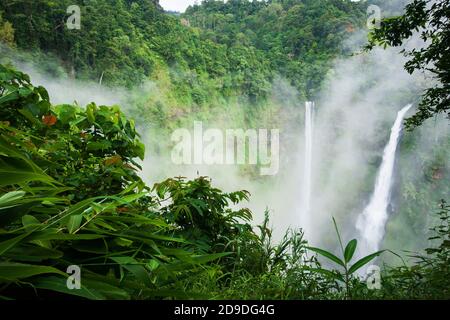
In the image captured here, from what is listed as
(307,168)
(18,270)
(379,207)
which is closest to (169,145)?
(307,168)

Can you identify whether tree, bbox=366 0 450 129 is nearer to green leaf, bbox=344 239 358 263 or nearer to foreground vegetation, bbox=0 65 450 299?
foreground vegetation, bbox=0 65 450 299

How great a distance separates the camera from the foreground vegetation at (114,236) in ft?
1.88

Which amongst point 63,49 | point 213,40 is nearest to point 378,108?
point 213,40

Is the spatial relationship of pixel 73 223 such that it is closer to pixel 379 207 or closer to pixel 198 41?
pixel 379 207

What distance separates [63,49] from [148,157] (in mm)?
9190

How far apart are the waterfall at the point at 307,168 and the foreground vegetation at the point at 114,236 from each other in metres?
24.9

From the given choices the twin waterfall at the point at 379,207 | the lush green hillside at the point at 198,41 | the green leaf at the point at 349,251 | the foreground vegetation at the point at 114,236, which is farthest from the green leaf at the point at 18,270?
the lush green hillside at the point at 198,41

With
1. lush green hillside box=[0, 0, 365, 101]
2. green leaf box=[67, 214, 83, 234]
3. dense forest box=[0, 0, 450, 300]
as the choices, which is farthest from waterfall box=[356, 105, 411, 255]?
green leaf box=[67, 214, 83, 234]

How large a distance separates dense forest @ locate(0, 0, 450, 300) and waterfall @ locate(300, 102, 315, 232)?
1456mm

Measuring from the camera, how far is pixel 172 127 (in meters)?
25.8

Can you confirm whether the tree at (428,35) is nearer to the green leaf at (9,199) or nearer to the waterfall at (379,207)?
the green leaf at (9,199)

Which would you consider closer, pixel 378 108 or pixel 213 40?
pixel 378 108

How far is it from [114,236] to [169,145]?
25.1 meters

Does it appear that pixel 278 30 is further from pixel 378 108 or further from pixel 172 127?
pixel 172 127
